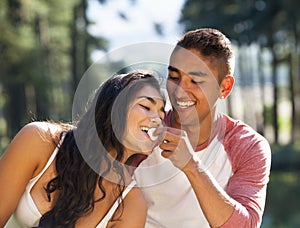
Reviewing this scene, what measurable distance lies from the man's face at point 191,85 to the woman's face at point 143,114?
0.12 m

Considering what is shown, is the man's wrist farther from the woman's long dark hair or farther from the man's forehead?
the man's forehead

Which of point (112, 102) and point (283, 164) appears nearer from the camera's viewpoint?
point (112, 102)

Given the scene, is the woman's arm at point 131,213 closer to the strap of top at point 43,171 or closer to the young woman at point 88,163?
the young woman at point 88,163

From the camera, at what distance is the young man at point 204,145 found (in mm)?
2711

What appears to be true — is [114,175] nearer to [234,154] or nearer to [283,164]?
[234,154]

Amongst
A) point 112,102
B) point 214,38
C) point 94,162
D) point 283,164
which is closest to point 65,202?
point 94,162

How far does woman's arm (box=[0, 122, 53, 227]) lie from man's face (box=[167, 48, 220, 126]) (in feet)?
2.00

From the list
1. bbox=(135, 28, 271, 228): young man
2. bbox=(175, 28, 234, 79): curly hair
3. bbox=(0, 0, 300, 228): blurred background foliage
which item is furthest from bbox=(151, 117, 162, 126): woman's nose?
bbox=(0, 0, 300, 228): blurred background foliage

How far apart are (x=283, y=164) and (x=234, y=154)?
1486 cm

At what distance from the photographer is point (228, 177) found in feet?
9.36

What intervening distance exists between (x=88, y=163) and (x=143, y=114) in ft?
Result: 1.10

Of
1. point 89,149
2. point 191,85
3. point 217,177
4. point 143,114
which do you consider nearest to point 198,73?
point 191,85

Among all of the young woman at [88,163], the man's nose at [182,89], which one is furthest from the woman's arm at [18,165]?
the man's nose at [182,89]

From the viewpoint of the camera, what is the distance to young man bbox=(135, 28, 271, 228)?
2711 millimetres
